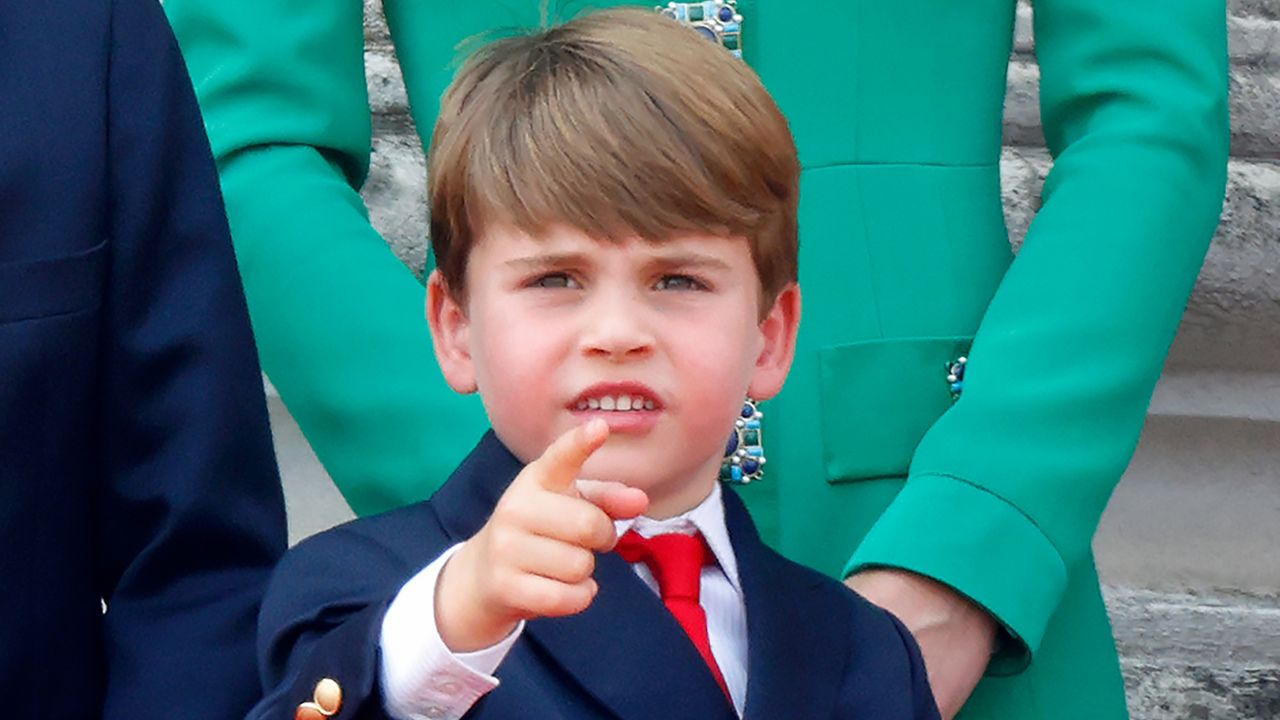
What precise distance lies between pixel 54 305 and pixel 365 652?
31 cm

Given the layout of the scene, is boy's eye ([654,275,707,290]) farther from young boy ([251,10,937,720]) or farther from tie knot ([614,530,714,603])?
tie knot ([614,530,714,603])

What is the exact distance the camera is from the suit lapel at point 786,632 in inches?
48.4

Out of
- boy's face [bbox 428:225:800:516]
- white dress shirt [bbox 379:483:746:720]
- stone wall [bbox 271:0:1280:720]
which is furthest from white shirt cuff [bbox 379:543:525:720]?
stone wall [bbox 271:0:1280:720]

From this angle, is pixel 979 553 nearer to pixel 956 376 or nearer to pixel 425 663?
pixel 956 376

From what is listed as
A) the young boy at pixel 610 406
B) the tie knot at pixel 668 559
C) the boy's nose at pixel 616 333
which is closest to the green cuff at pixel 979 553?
the young boy at pixel 610 406

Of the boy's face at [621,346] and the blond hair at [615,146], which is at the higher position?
the blond hair at [615,146]

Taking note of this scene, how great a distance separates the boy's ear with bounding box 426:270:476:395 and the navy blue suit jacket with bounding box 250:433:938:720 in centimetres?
4

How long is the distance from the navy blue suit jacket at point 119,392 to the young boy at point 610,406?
103 millimetres

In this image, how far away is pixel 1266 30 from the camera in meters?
2.68

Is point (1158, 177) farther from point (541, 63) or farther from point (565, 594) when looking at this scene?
point (565, 594)

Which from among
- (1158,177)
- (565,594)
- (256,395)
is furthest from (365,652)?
(1158,177)

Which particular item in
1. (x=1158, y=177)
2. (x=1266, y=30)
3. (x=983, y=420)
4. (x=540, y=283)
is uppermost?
(x=540, y=283)

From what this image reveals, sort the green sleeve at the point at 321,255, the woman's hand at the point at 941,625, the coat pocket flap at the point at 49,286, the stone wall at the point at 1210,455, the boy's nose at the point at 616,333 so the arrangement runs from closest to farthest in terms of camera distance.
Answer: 1. the boy's nose at the point at 616,333
2. the coat pocket flap at the point at 49,286
3. the woman's hand at the point at 941,625
4. the green sleeve at the point at 321,255
5. the stone wall at the point at 1210,455

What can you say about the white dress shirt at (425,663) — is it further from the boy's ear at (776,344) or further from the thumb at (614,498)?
the boy's ear at (776,344)
